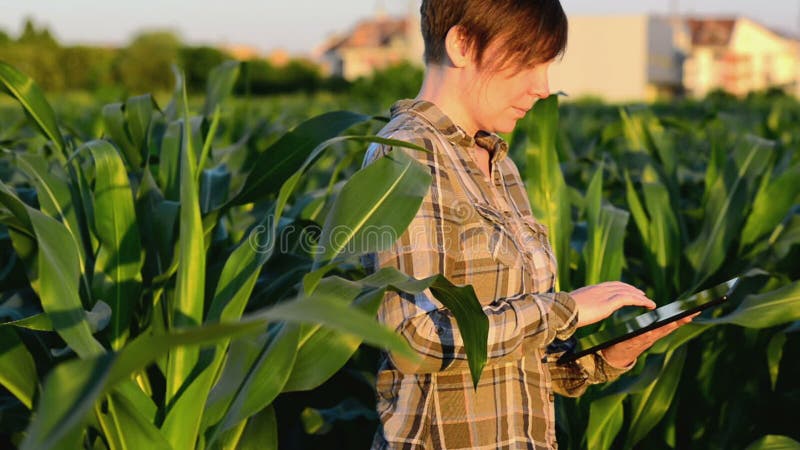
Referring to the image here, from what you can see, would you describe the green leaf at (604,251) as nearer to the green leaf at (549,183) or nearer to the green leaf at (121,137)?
the green leaf at (549,183)

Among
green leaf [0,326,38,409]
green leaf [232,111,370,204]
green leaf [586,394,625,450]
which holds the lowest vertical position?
green leaf [586,394,625,450]

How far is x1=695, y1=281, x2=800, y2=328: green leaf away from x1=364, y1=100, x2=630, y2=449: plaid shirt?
461 millimetres

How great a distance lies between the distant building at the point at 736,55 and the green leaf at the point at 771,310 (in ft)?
221

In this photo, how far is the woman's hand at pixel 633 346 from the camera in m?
1.77

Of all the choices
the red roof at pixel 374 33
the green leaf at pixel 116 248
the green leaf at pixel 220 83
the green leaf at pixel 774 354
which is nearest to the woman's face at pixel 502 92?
the green leaf at pixel 116 248

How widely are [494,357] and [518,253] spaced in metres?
0.19

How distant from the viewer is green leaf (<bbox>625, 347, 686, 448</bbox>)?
2326 millimetres

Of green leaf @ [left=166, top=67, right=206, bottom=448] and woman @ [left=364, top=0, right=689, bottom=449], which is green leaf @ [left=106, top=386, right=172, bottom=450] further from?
woman @ [left=364, top=0, right=689, bottom=449]

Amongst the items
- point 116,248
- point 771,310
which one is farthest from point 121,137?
point 771,310

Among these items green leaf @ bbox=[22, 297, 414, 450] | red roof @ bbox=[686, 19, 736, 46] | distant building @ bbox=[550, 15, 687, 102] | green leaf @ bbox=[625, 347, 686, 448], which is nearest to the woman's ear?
green leaf @ bbox=[22, 297, 414, 450]

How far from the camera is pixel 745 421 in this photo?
260 cm

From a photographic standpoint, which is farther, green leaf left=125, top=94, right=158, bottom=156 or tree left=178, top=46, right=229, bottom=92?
tree left=178, top=46, right=229, bottom=92

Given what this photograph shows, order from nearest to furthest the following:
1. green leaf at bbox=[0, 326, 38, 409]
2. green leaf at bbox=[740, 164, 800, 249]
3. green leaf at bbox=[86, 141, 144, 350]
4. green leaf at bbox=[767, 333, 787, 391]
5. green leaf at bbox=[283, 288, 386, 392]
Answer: green leaf at bbox=[283, 288, 386, 392], green leaf at bbox=[0, 326, 38, 409], green leaf at bbox=[86, 141, 144, 350], green leaf at bbox=[767, 333, 787, 391], green leaf at bbox=[740, 164, 800, 249]

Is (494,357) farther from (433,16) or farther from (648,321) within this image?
(433,16)
